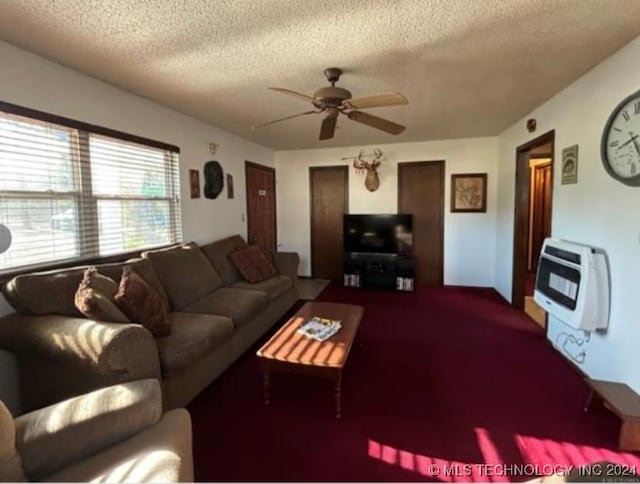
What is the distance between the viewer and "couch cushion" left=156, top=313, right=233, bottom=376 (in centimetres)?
204

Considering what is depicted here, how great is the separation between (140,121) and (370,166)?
3354mm

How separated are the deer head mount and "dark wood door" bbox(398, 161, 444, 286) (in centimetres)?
36

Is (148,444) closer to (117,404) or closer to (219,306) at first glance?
(117,404)

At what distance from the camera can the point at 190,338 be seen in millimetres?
2201

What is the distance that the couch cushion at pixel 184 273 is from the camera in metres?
2.92

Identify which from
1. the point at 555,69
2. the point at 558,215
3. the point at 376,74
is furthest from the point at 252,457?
the point at 555,69

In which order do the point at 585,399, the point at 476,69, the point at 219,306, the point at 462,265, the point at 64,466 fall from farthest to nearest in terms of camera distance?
the point at 462,265 < the point at 219,306 < the point at 476,69 < the point at 585,399 < the point at 64,466

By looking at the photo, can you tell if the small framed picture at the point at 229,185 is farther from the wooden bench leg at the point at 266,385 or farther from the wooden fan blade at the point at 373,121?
the wooden bench leg at the point at 266,385

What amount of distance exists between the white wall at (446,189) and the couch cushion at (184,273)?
2.73 metres

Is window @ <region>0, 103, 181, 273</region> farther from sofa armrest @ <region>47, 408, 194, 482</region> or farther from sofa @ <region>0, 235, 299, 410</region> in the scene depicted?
sofa armrest @ <region>47, 408, 194, 482</region>

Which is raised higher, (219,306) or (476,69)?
(476,69)

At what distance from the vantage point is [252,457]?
5.92 feet

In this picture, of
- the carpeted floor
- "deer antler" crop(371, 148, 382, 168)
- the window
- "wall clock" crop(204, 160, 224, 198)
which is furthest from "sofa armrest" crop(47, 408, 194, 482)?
"deer antler" crop(371, 148, 382, 168)

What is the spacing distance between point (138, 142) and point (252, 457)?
2.74m
